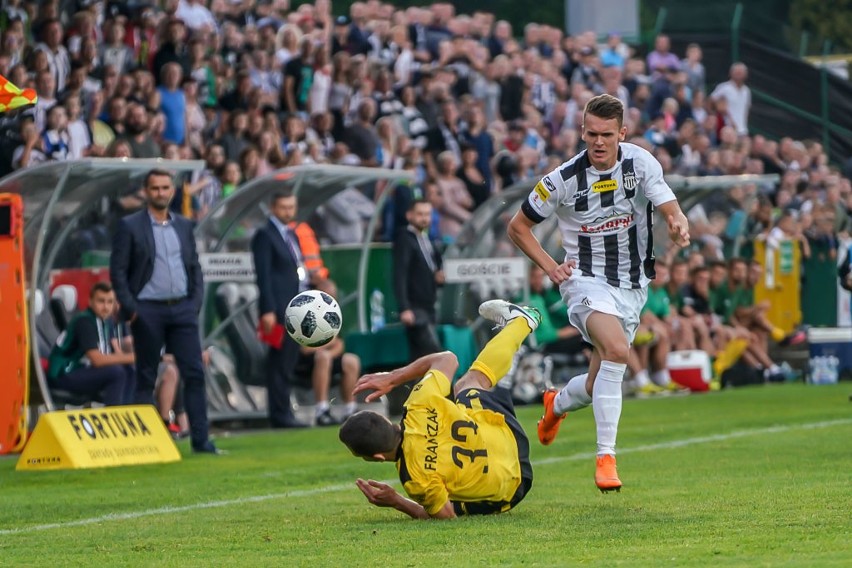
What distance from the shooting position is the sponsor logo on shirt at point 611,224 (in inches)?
376

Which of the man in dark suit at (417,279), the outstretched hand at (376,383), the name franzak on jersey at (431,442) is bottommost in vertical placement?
the man in dark suit at (417,279)

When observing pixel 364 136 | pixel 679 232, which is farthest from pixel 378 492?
pixel 364 136

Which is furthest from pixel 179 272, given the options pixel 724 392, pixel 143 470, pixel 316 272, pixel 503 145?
pixel 503 145

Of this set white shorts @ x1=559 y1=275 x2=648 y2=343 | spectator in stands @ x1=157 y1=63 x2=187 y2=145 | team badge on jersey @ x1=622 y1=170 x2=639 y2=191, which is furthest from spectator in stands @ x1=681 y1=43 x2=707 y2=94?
team badge on jersey @ x1=622 y1=170 x2=639 y2=191

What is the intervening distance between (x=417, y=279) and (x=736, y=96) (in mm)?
14717

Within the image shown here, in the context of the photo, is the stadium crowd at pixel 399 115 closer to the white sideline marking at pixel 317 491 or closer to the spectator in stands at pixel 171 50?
the spectator in stands at pixel 171 50

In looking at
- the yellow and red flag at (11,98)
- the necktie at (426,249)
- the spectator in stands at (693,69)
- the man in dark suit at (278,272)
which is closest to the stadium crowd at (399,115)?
the spectator in stands at (693,69)

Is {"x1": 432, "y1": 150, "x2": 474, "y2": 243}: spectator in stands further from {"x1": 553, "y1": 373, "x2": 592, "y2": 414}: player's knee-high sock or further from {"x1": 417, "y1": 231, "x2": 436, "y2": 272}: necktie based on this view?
{"x1": 553, "y1": 373, "x2": 592, "y2": 414}: player's knee-high sock

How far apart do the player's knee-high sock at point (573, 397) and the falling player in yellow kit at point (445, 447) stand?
33.4 inches

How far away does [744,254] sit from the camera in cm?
2402

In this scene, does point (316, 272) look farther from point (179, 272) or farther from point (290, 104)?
point (290, 104)

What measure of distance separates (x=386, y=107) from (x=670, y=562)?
633 inches

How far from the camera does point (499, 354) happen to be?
9.16 metres

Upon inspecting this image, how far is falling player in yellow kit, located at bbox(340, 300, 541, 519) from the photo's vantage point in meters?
8.27
